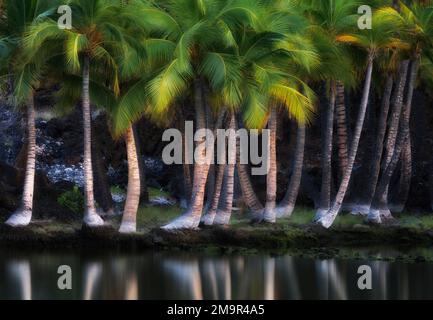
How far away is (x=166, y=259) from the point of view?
3111cm

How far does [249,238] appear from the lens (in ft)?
116

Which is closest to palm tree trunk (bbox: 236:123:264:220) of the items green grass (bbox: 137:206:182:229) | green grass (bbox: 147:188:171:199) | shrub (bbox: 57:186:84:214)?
green grass (bbox: 137:206:182:229)

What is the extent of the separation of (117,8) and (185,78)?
2.95m

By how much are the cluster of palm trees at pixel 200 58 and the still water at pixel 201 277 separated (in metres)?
4.42

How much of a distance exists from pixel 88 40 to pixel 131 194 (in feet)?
17.0

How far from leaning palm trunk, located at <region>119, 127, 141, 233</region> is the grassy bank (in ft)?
1.22

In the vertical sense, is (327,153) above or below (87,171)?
above

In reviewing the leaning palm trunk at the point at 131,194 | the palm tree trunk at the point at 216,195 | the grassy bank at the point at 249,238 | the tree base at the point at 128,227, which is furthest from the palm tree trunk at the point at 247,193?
the tree base at the point at 128,227

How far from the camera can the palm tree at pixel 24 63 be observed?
33.6 meters

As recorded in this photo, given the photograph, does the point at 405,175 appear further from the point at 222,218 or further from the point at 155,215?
the point at 155,215

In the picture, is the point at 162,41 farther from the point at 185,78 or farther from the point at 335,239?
the point at 335,239

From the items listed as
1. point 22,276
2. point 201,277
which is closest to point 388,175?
point 201,277

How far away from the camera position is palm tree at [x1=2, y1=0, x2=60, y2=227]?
110ft

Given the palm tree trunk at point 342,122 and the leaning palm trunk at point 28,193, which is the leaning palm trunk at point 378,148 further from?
the leaning palm trunk at point 28,193
